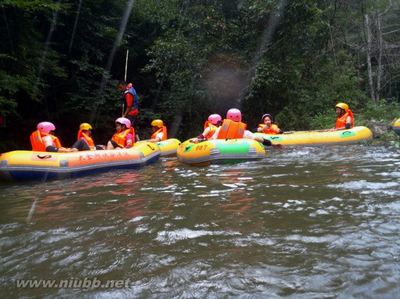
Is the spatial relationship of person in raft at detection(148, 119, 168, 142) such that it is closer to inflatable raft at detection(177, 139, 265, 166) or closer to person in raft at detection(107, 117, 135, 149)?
person in raft at detection(107, 117, 135, 149)

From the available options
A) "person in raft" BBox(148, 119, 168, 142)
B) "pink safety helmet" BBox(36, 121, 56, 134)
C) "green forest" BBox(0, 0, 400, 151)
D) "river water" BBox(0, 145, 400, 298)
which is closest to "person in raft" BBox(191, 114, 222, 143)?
"person in raft" BBox(148, 119, 168, 142)

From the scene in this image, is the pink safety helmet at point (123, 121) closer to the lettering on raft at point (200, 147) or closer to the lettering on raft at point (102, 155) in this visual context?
the lettering on raft at point (102, 155)

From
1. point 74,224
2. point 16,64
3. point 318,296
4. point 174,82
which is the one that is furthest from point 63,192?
point 174,82

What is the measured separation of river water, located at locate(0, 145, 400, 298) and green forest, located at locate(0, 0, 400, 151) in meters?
7.74

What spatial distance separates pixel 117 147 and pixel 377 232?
6.21 metres

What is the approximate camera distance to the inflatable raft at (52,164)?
699cm

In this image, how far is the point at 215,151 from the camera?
7887mm

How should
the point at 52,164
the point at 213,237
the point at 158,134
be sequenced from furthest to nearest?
the point at 158,134 → the point at 52,164 → the point at 213,237

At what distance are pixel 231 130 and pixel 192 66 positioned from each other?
6.42m

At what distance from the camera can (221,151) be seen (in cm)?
792

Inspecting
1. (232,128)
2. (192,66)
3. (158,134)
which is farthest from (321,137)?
(192,66)

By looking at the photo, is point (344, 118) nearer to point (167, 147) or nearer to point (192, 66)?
point (167, 147)

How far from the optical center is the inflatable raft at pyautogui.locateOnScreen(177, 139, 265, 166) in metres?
7.92

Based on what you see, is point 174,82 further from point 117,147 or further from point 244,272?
point 244,272
